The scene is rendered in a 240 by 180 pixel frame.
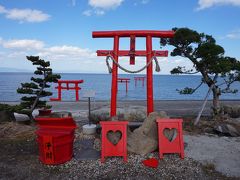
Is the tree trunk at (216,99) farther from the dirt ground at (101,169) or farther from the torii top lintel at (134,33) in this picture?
the dirt ground at (101,169)

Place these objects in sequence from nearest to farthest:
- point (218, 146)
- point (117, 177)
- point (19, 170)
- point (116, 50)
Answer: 1. point (117, 177)
2. point (19, 170)
3. point (218, 146)
4. point (116, 50)

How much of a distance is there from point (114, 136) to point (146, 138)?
840 millimetres

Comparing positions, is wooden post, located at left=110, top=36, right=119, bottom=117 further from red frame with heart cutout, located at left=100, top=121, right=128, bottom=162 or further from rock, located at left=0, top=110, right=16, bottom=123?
rock, located at left=0, top=110, right=16, bottom=123

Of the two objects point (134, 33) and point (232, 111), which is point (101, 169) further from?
point (232, 111)

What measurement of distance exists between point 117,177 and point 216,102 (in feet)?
20.6

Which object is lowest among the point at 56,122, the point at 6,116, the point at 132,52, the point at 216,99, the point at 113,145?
the point at 113,145

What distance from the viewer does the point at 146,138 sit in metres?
6.82

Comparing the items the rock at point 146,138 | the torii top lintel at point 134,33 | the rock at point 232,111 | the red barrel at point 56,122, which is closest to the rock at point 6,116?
the red barrel at point 56,122

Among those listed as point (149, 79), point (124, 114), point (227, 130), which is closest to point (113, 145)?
point (149, 79)

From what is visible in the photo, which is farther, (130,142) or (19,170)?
(130,142)

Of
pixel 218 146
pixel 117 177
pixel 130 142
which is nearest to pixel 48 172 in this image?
pixel 117 177

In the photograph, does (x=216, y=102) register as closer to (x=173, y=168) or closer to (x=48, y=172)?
(x=173, y=168)

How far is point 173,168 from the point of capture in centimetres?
565

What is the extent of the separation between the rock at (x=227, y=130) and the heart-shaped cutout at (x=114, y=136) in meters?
3.61
